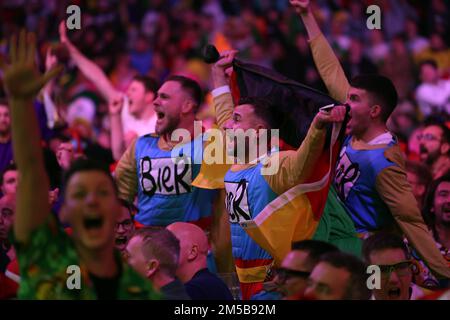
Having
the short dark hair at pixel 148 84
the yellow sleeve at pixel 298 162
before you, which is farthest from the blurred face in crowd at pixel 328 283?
the short dark hair at pixel 148 84

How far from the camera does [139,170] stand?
325 inches

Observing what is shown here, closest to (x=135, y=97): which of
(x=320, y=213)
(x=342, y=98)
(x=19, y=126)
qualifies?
(x=342, y=98)

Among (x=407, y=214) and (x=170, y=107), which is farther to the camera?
(x=170, y=107)

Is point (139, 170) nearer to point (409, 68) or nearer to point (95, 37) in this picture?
point (409, 68)

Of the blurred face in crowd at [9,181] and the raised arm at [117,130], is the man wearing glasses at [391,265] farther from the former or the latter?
the raised arm at [117,130]

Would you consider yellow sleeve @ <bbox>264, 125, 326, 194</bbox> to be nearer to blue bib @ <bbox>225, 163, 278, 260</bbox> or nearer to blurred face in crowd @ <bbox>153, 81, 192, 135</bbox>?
blue bib @ <bbox>225, 163, 278, 260</bbox>

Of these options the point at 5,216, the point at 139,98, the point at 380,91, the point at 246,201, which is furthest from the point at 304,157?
the point at 139,98

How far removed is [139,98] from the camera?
10.4 meters

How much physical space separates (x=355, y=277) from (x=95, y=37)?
11484 millimetres

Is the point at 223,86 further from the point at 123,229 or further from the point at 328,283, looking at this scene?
the point at 328,283

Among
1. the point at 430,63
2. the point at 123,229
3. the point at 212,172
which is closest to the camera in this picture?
the point at 123,229

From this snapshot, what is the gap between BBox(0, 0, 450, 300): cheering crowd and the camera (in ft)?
15.1

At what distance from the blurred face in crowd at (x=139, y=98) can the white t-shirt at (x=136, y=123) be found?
120mm

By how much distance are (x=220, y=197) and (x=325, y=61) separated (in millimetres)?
1204
